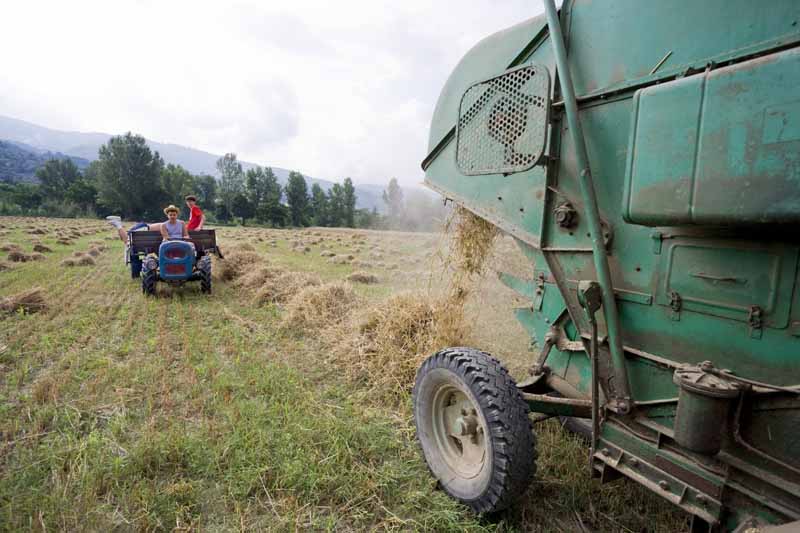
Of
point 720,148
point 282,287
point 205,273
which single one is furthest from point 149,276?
point 720,148

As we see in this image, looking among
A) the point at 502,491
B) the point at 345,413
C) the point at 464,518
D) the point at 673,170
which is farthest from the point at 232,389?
the point at 673,170

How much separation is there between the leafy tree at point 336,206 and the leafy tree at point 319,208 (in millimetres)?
792

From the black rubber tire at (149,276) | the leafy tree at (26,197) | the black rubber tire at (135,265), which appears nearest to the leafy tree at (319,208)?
the leafy tree at (26,197)

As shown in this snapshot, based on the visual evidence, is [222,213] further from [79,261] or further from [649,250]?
[649,250]

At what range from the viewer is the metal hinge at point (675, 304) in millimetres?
1830

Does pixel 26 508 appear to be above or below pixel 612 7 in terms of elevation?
below

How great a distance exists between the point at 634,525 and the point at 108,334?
5.91 m

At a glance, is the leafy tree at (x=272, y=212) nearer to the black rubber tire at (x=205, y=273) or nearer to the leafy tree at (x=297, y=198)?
A: the leafy tree at (x=297, y=198)

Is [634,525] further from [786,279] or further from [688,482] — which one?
[786,279]

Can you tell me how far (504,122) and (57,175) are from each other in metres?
86.7

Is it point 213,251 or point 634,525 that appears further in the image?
point 213,251

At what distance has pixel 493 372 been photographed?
223 centimetres

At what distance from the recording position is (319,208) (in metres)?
64.6

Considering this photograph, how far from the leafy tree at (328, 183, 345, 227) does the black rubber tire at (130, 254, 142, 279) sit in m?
53.2
